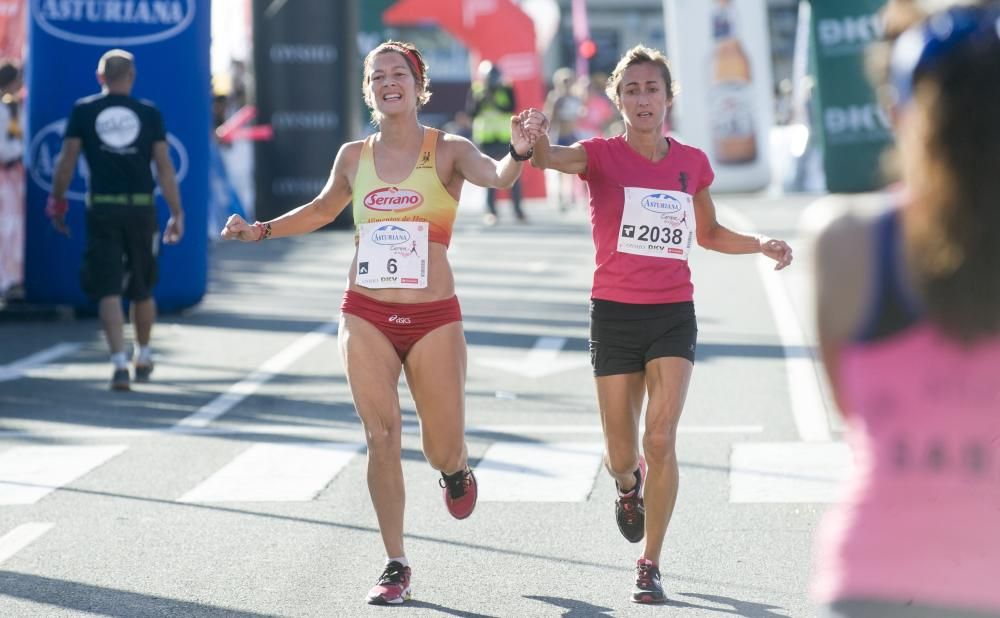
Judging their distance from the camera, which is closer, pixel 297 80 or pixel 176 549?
pixel 176 549

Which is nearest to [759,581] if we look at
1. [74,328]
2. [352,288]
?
[352,288]

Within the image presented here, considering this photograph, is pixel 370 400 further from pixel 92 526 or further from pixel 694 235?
pixel 92 526

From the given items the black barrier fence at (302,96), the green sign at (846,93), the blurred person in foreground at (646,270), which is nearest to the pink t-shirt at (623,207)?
the blurred person in foreground at (646,270)

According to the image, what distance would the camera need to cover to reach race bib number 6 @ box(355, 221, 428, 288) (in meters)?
6.52

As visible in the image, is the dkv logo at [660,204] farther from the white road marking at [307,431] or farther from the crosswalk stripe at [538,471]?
the white road marking at [307,431]

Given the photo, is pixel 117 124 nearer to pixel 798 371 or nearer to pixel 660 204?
pixel 798 371

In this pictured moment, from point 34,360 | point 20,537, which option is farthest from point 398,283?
point 34,360

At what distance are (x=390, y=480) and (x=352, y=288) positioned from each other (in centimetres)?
69

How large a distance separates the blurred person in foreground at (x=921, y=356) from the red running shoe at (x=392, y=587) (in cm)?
355

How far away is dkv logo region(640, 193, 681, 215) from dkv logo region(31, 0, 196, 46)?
976 centimetres

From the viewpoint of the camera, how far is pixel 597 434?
1009 cm

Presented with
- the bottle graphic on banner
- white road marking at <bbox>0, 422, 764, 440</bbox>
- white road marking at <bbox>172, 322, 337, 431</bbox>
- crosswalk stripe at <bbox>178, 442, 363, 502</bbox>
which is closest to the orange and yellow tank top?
crosswalk stripe at <bbox>178, 442, 363, 502</bbox>

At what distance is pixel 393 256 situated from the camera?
21.4 feet

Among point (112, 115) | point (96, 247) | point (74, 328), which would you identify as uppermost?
point (112, 115)
